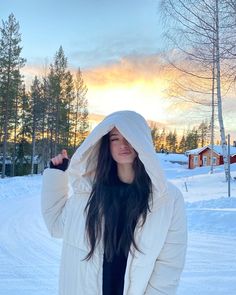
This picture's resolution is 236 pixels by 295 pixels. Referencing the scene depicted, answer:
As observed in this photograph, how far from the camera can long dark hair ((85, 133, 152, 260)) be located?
1.94m

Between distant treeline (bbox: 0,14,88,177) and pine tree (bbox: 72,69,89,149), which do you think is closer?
distant treeline (bbox: 0,14,88,177)

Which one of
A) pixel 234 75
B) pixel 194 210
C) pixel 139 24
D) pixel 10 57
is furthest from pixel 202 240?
pixel 10 57

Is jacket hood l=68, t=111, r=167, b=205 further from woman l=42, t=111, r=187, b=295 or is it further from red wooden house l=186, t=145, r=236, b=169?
red wooden house l=186, t=145, r=236, b=169

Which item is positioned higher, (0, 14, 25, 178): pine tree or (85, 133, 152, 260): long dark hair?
(0, 14, 25, 178): pine tree

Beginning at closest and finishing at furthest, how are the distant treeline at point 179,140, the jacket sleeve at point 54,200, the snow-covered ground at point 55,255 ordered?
1. the jacket sleeve at point 54,200
2. the snow-covered ground at point 55,255
3. the distant treeline at point 179,140

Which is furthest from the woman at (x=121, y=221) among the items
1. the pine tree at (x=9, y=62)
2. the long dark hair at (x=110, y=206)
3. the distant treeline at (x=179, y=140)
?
the distant treeline at (x=179, y=140)

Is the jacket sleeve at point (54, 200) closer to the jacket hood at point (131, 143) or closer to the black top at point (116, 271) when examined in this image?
the jacket hood at point (131, 143)

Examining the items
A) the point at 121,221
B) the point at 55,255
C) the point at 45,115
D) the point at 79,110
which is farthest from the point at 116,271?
the point at 79,110

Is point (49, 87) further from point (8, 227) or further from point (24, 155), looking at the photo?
point (8, 227)

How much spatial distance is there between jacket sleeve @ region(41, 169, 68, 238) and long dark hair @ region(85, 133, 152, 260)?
21cm

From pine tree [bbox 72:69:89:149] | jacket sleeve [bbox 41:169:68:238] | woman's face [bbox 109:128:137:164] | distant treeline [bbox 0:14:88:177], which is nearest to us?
woman's face [bbox 109:128:137:164]

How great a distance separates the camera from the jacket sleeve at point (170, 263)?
6.16 ft

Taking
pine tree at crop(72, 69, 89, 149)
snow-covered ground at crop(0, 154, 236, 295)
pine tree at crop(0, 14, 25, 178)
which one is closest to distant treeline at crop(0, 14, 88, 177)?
pine tree at crop(72, 69, 89, 149)

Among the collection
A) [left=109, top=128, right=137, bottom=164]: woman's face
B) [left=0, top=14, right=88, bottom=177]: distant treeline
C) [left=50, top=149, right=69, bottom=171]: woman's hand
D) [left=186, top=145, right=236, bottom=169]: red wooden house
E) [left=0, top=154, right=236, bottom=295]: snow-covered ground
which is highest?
[left=0, top=14, right=88, bottom=177]: distant treeline
